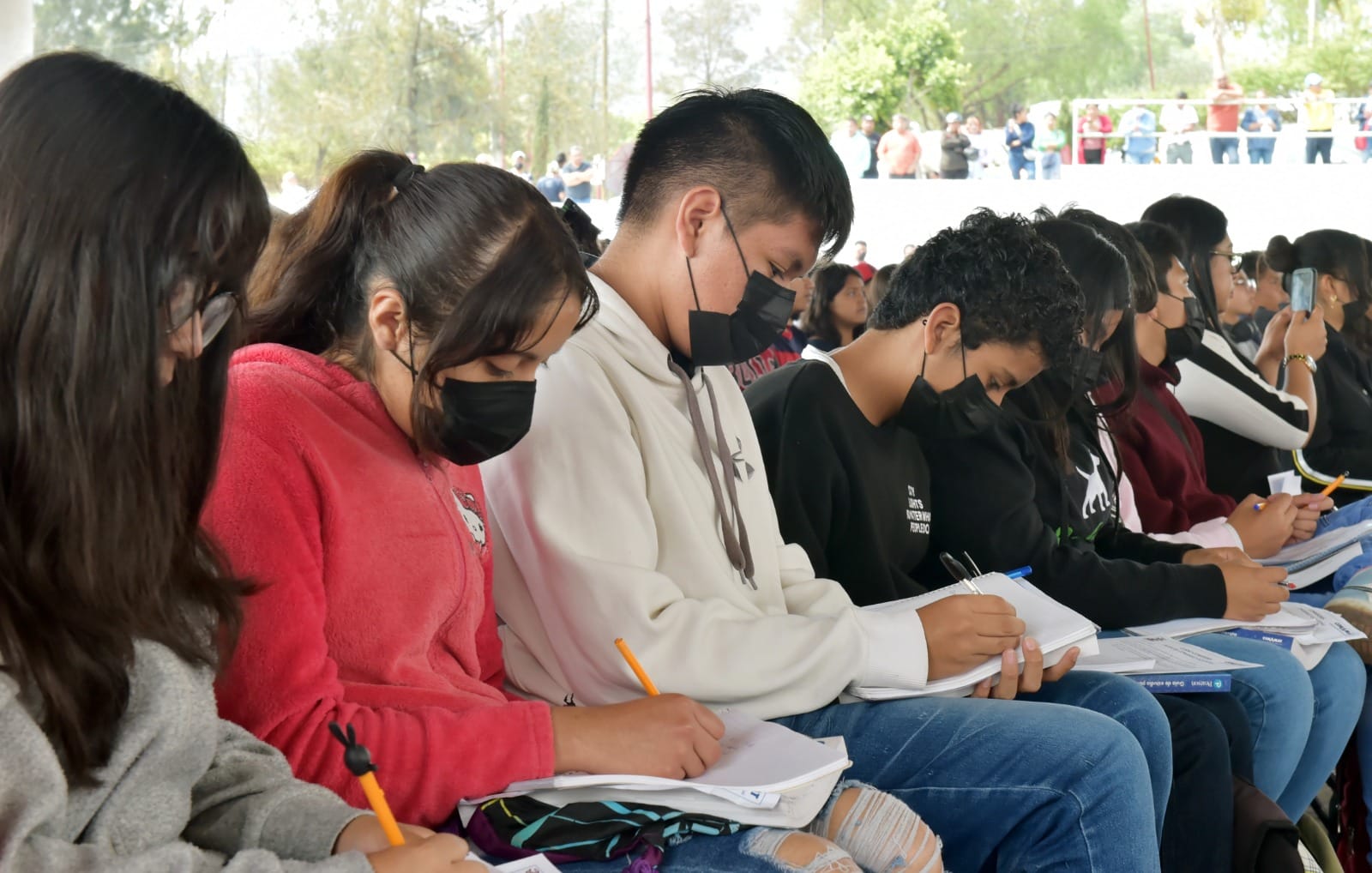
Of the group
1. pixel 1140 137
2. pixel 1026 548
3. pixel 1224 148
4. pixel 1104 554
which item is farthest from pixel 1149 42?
pixel 1026 548

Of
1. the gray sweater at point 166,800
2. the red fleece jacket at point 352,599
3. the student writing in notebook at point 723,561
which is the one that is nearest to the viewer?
the gray sweater at point 166,800

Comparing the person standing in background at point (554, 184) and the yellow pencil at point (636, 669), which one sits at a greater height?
the person standing in background at point (554, 184)

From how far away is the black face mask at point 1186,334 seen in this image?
3336 millimetres

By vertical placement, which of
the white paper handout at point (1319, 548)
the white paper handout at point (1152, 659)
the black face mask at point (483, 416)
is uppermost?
the black face mask at point (483, 416)

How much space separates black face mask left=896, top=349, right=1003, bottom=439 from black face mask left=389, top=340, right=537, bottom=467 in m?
0.94

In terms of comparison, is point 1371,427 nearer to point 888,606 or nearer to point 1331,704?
point 1331,704

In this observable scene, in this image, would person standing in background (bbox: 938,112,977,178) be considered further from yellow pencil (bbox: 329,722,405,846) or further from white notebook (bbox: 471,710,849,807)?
yellow pencil (bbox: 329,722,405,846)

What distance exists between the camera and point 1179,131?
1725cm

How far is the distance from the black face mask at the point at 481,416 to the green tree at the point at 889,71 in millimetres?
21261

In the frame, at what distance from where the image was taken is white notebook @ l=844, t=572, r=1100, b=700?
5.95 feet

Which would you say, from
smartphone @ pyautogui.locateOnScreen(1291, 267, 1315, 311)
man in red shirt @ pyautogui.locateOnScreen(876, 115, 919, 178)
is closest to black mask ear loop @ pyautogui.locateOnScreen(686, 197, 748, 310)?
smartphone @ pyautogui.locateOnScreen(1291, 267, 1315, 311)

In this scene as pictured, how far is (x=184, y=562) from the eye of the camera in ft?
3.81

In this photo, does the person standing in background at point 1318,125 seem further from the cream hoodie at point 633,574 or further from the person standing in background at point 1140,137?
the cream hoodie at point 633,574

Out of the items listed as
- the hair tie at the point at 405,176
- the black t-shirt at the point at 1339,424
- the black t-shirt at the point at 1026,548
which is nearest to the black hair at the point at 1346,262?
the black t-shirt at the point at 1339,424
